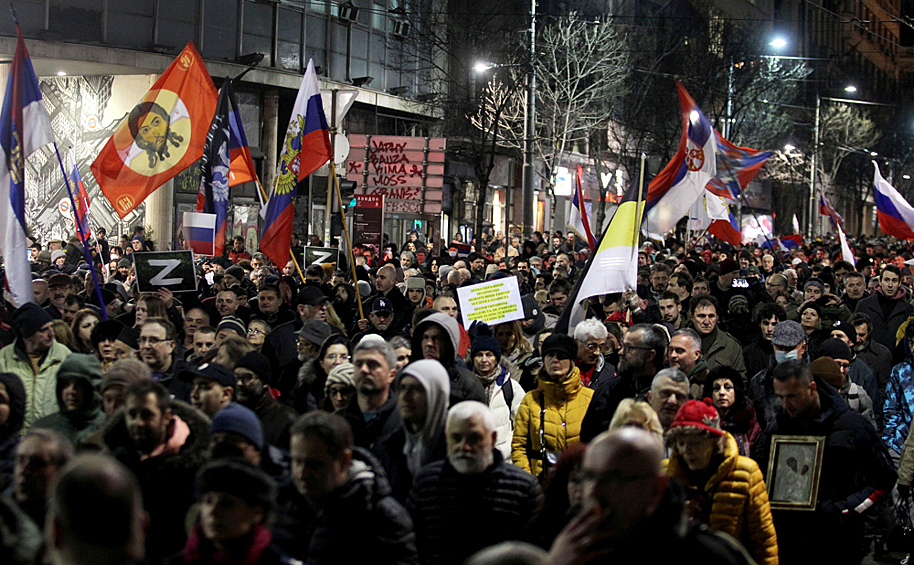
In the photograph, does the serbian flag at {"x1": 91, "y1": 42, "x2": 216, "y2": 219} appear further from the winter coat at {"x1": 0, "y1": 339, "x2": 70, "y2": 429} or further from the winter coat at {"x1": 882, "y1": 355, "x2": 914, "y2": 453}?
the winter coat at {"x1": 882, "y1": 355, "x2": 914, "y2": 453}

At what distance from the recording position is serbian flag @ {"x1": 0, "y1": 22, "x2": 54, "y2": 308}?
861 cm

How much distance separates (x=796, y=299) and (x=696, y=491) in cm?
906

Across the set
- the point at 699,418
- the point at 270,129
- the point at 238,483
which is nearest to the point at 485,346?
the point at 699,418

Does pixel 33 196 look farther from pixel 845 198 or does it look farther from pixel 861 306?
pixel 845 198

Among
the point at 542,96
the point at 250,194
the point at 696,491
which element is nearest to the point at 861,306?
the point at 696,491

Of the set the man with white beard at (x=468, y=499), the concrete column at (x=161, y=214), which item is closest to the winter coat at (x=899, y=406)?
the man with white beard at (x=468, y=499)

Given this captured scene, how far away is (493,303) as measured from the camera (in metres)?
9.98

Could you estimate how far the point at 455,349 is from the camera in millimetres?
6883

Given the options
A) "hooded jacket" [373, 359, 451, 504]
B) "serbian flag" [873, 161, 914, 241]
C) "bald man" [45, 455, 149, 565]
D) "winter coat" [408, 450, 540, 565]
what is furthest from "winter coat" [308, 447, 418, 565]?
"serbian flag" [873, 161, 914, 241]

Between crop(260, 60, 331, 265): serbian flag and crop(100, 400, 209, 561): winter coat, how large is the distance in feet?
24.1

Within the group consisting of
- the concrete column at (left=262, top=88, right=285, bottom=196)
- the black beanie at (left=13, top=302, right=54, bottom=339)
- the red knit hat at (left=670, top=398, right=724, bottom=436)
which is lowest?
the red knit hat at (left=670, top=398, right=724, bottom=436)

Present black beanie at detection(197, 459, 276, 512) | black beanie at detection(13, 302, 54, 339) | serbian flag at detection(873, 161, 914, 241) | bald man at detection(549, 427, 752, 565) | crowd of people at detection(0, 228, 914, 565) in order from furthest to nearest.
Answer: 1. serbian flag at detection(873, 161, 914, 241)
2. black beanie at detection(13, 302, 54, 339)
3. black beanie at detection(197, 459, 276, 512)
4. crowd of people at detection(0, 228, 914, 565)
5. bald man at detection(549, 427, 752, 565)

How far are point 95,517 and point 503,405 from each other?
14.6 feet

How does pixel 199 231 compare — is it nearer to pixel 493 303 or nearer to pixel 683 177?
pixel 493 303
